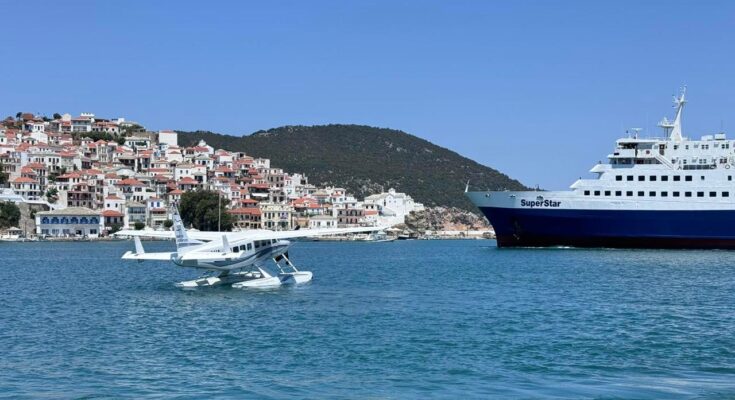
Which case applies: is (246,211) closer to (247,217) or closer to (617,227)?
(247,217)

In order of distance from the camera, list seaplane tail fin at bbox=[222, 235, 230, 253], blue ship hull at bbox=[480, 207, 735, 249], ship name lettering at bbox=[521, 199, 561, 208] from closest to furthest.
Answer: seaplane tail fin at bbox=[222, 235, 230, 253]
blue ship hull at bbox=[480, 207, 735, 249]
ship name lettering at bbox=[521, 199, 561, 208]

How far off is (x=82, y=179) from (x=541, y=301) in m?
101

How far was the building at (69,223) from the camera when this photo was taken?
111438 millimetres

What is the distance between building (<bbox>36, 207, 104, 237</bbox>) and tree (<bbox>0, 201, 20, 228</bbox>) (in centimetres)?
267

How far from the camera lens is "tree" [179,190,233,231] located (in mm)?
112250

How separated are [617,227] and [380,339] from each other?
39.0 meters

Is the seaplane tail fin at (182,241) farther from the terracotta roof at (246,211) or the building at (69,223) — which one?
the terracotta roof at (246,211)

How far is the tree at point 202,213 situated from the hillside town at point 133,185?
2780 millimetres

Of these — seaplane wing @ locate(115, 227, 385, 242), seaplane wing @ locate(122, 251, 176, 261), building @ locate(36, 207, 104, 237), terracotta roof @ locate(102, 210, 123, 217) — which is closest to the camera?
seaplane wing @ locate(122, 251, 176, 261)

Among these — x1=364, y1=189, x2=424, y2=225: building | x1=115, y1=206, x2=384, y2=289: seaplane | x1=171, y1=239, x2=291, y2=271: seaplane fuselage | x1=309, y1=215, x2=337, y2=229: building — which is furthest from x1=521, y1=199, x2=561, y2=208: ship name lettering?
x1=364, y1=189, x2=424, y2=225: building

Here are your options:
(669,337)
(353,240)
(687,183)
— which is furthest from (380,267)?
(353,240)

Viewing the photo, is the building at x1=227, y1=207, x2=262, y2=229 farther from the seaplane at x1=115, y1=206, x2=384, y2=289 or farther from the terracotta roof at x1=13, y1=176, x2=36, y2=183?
the seaplane at x1=115, y1=206, x2=384, y2=289

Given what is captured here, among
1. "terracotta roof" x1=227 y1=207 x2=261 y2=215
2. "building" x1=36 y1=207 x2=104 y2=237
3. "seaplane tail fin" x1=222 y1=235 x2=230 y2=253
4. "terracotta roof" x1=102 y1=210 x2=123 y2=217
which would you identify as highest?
"terracotta roof" x1=227 y1=207 x2=261 y2=215

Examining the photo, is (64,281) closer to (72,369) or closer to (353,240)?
(72,369)
